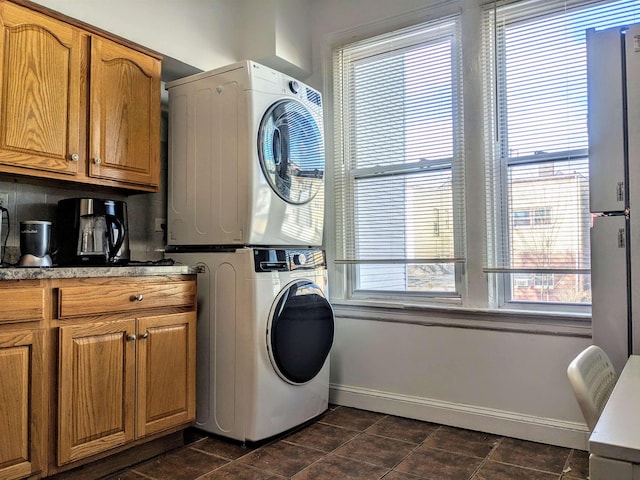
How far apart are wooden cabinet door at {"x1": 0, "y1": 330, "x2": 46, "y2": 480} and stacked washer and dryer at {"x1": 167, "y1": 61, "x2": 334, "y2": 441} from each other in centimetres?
85

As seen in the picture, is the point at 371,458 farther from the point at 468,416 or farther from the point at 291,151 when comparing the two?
the point at 291,151

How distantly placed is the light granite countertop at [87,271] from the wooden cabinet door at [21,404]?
21 cm

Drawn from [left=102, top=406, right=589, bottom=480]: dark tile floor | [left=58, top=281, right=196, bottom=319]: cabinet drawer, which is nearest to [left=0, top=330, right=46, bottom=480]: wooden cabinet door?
[left=58, top=281, right=196, bottom=319]: cabinet drawer

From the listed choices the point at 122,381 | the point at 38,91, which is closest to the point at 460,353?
the point at 122,381

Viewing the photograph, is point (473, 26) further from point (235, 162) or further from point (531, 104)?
point (235, 162)

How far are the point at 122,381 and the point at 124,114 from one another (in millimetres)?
1263

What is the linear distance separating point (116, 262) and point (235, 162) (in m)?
0.75

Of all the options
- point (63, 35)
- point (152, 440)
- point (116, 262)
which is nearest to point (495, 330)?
point (152, 440)

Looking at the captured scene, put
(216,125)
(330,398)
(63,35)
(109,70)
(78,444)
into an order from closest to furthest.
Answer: (78,444), (63,35), (109,70), (216,125), (330,398)

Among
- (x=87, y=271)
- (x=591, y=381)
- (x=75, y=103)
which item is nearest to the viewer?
(x=591, y=381)

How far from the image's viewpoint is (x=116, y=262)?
2377 mm

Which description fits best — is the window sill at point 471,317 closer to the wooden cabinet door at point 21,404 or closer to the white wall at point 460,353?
the white wall at point 460,353

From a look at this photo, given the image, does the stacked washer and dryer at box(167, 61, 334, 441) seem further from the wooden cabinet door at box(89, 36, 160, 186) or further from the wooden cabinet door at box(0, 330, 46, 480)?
the wooden cabinet door at box(0, 330, 46, 480)

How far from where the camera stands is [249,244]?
2.41 meters
